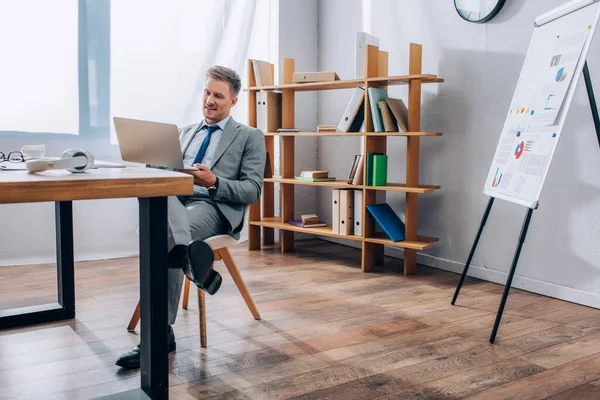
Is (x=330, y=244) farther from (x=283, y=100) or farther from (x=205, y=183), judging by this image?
(x=205, y=183)

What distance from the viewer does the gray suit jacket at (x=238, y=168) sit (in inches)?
96.7

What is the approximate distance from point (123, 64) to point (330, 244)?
1928 mm

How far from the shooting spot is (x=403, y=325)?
260 centimetres

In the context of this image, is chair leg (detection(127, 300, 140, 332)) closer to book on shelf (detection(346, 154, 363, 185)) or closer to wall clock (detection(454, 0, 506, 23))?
book on shelf (detection(346, 154, 363, 185))

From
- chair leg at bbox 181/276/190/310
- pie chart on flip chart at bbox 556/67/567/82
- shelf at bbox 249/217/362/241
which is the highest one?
pie chart on flip chart at bbox 556/67/567/82

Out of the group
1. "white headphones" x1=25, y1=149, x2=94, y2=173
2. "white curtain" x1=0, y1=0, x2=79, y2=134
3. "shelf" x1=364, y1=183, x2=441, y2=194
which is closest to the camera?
"white headphones" x1=25, y1=149, x2=94, y2=173

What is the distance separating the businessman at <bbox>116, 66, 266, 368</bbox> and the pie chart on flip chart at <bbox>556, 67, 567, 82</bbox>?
1222 mm

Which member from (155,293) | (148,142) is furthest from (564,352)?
(148,142)

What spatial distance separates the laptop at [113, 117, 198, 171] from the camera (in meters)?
1.84

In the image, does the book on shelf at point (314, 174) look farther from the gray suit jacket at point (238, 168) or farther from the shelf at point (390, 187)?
the gray suit jacket at point (238, 168)

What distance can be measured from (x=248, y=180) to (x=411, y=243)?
129 cm

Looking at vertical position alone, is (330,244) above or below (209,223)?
below

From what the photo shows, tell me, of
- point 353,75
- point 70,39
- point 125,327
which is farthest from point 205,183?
point 353,75

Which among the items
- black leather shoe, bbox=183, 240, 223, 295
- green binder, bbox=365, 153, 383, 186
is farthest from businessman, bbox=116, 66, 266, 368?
green binder, bbox=365, 153, 383, 186
